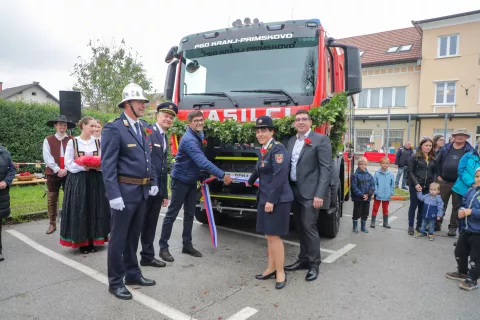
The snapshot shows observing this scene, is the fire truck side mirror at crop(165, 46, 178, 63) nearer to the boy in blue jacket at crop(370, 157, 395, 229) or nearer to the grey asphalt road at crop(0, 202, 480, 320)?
the grey asphalt road at crop(0, 202, 480, 320)

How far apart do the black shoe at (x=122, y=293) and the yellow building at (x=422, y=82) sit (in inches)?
861

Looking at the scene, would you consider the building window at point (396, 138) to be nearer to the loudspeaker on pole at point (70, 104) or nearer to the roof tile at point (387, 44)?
the roof tile at point (387, 44)

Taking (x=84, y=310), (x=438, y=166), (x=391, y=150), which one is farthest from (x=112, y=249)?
(x=391, y=150)

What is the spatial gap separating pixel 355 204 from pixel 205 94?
3.17 m

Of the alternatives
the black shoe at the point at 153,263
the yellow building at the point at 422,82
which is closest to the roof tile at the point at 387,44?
the yellow building at the point at 422,82

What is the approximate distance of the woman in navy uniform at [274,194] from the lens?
369cm

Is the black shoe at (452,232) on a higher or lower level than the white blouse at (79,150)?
lower

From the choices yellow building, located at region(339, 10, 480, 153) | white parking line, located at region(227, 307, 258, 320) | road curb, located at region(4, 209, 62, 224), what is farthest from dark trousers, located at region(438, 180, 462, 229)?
yellow building, located at region(339, 10, 480, 153)

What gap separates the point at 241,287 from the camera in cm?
373

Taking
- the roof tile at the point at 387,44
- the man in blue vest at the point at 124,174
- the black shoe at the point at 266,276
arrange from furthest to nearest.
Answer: the roof tile at the point at 387,44 < the black shoe at the point at 266,276 < the man in blue vest at the point at 124,174

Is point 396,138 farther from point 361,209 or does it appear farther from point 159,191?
point 159,191

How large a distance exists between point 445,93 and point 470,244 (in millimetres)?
22681

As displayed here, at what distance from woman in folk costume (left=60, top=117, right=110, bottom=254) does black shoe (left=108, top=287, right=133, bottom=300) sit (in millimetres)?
1425

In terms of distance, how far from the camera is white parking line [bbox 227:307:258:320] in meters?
3.10
